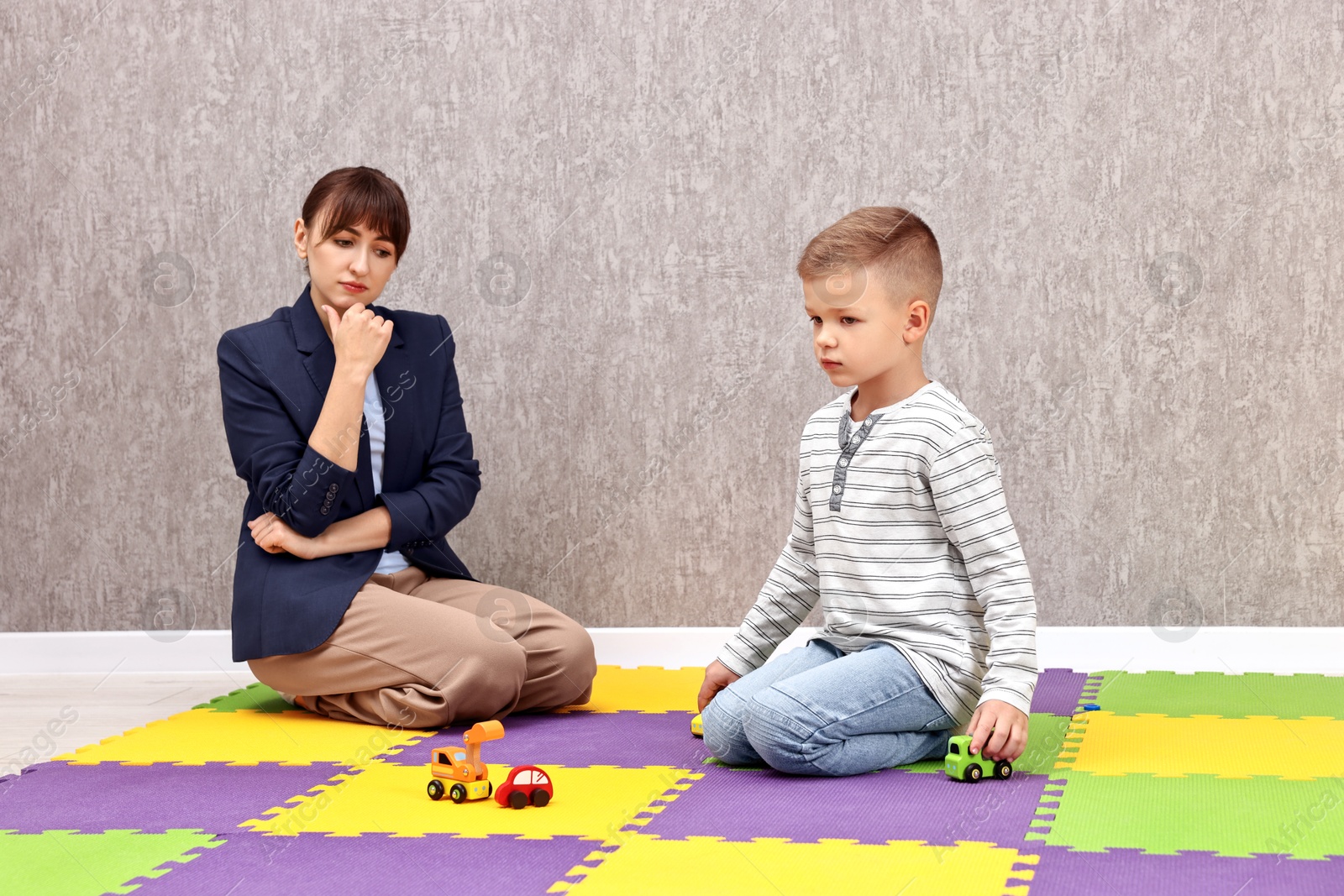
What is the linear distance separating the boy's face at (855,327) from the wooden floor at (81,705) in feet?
4.67

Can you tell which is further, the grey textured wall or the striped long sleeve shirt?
the grey textured wall

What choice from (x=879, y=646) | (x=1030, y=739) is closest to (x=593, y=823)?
(x=879, y=646)

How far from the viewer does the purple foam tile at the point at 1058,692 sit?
2276 mm

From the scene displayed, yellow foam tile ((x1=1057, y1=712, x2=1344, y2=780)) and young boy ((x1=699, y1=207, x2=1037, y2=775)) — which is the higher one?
young boy ((x1=699, y1=207, x2=1037, y2=775))

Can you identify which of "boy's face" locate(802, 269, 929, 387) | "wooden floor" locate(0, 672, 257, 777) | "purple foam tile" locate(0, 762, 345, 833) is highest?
"boy's face" locate(802, 269, 929, 387)

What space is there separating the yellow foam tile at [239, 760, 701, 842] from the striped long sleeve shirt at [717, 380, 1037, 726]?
0.38m

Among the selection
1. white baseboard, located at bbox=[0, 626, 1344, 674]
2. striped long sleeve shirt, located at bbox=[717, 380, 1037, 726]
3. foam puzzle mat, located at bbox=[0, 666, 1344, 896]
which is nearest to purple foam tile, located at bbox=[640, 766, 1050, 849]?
foam puzzle mat, located at bbox=[0, 666, 1344, 896]

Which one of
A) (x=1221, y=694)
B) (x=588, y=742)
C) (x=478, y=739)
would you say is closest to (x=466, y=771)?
(x=478, y=739)

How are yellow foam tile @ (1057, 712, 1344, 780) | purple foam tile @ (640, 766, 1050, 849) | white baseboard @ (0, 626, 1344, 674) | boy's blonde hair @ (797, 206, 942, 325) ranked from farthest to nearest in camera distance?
white baseboard @ (0, 626, 1344, 674)
boy's blonde hair @ (797, 206, 942, 325)
yellow foam tile @ (1057, 712, 1344, 780)
purple foam tile @ (640, 766, 1050, 849)

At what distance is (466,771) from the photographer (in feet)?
5.62

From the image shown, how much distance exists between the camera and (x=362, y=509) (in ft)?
7.99

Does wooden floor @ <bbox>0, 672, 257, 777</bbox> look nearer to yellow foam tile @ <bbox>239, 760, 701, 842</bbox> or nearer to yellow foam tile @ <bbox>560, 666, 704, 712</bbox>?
yellow foam tile @ <bbox>239, 760, 701, 842</bbox>

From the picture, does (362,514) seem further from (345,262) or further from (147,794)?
(147,794)

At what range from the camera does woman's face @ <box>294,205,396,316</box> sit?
2400 millimetres
